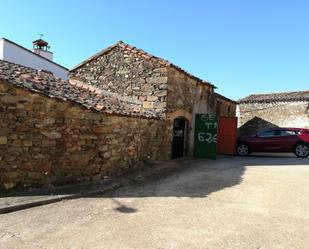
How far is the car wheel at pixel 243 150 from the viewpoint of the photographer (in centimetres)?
1691

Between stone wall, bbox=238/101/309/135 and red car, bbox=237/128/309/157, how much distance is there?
715 centimetres

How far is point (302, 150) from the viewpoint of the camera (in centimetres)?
1600

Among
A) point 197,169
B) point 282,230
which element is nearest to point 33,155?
point 282,230

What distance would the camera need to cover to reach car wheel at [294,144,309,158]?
15945 mm

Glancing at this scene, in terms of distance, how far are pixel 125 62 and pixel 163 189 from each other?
6.60m

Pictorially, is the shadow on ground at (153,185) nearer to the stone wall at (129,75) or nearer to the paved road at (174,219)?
the paved road at (174,219)

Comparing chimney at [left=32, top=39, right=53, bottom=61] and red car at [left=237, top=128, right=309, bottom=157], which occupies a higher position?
chimney at [left=32, top=39, right=53, bottom=61]

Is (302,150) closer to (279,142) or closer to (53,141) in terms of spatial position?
(279,142)

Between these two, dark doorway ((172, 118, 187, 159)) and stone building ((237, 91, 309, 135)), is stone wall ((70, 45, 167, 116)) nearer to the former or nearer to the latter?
dark doorway ((172, 118, 187, 159))

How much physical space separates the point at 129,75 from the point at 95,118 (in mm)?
4792

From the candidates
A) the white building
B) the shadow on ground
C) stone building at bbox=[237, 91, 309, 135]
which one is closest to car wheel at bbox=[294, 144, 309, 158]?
the shadow on ground

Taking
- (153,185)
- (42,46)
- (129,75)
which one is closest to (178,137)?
(129,75)

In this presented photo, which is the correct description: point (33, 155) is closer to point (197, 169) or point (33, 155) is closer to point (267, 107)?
point (197, 169)

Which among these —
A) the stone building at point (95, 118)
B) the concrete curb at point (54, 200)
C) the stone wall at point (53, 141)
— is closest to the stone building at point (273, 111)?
the stone building at point (95, 118)
